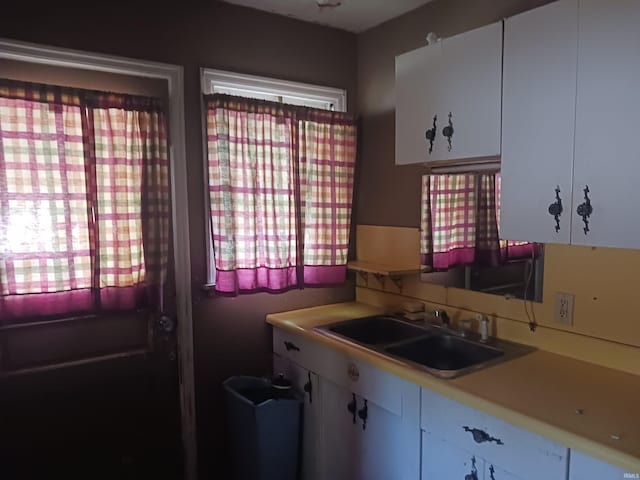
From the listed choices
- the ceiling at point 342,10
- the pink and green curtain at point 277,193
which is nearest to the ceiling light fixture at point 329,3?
the ceiling at point 342,10

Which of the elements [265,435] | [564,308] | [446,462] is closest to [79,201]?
[265,435]

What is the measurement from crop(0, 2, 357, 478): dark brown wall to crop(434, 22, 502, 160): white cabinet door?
3.12 ft

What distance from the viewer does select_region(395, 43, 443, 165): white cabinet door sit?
188cm

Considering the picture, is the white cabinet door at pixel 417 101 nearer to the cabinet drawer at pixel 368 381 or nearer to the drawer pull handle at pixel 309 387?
the cabinet drawer at pixel 368 381

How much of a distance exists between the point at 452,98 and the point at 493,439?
1.20 m

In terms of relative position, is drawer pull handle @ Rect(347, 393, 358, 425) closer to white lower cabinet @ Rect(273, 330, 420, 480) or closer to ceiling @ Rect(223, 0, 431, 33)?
white lower cabinet @ Rect(273, 330, 420, 480)

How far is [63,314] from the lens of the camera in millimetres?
1944

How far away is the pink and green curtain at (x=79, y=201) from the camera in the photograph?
6.01 feet

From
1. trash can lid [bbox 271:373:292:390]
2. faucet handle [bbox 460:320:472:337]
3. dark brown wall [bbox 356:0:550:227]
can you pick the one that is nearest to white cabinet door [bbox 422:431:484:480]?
faucet handle [bbox 460:320:472:337]

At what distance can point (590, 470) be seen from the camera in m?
1.24

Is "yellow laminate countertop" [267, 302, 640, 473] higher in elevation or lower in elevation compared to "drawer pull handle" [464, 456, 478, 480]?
higher

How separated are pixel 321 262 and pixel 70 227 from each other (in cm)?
121

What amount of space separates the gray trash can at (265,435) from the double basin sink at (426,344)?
1.31ft

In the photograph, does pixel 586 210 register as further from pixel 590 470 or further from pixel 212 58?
pixel 212 58
